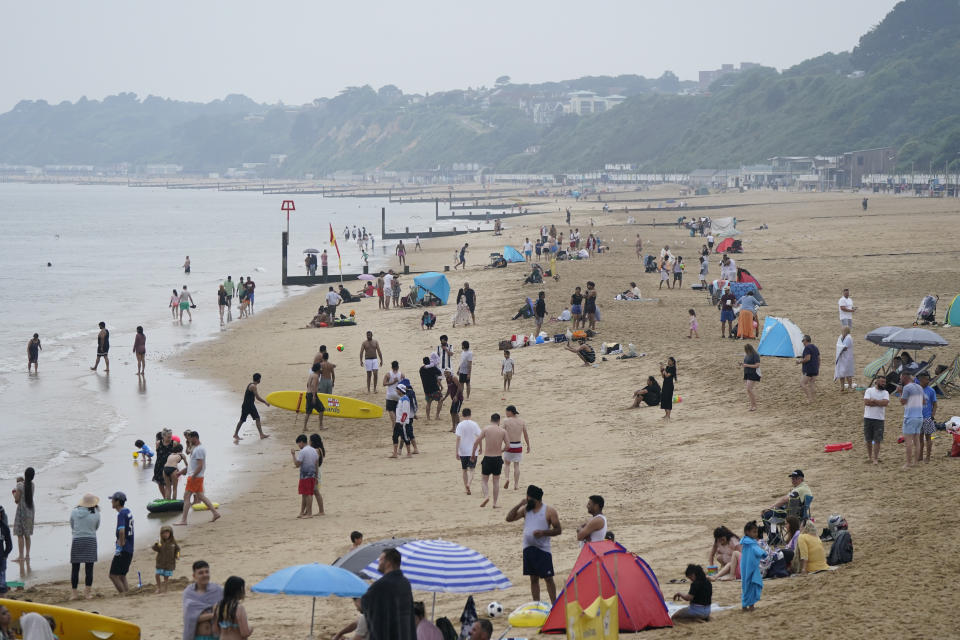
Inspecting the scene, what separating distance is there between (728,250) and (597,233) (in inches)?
601

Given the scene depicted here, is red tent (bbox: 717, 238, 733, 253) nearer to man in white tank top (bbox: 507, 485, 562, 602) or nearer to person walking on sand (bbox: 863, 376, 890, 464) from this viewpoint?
person walking on sand (bbox: 863, 376, 890, 464)

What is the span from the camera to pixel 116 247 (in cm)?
8144

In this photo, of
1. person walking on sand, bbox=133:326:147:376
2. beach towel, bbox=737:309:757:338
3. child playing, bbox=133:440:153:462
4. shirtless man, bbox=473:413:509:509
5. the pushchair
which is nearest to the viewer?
shirtless man, bbox=473:413:509:509

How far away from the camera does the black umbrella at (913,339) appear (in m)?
16.3

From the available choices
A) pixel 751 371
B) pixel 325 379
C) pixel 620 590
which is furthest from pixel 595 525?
pixel 325 379

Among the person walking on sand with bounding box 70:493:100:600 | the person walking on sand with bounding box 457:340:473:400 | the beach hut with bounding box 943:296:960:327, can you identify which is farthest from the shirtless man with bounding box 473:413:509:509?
the beach hut with bounding box 943:296:960:327

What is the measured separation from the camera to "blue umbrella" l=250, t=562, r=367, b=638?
8.22 meters

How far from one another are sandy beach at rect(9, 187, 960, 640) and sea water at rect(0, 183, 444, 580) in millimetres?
921

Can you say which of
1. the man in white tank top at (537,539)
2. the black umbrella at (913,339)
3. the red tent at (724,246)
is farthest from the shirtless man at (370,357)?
the red tent at (724,246)

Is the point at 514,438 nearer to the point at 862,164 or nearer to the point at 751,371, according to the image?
the point at 751,371

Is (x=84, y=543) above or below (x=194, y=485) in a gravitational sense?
above

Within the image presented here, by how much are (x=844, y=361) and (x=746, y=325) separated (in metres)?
6.07

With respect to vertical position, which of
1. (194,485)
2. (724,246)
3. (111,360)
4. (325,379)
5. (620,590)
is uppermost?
(724,246)

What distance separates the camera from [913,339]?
16.4 metres
